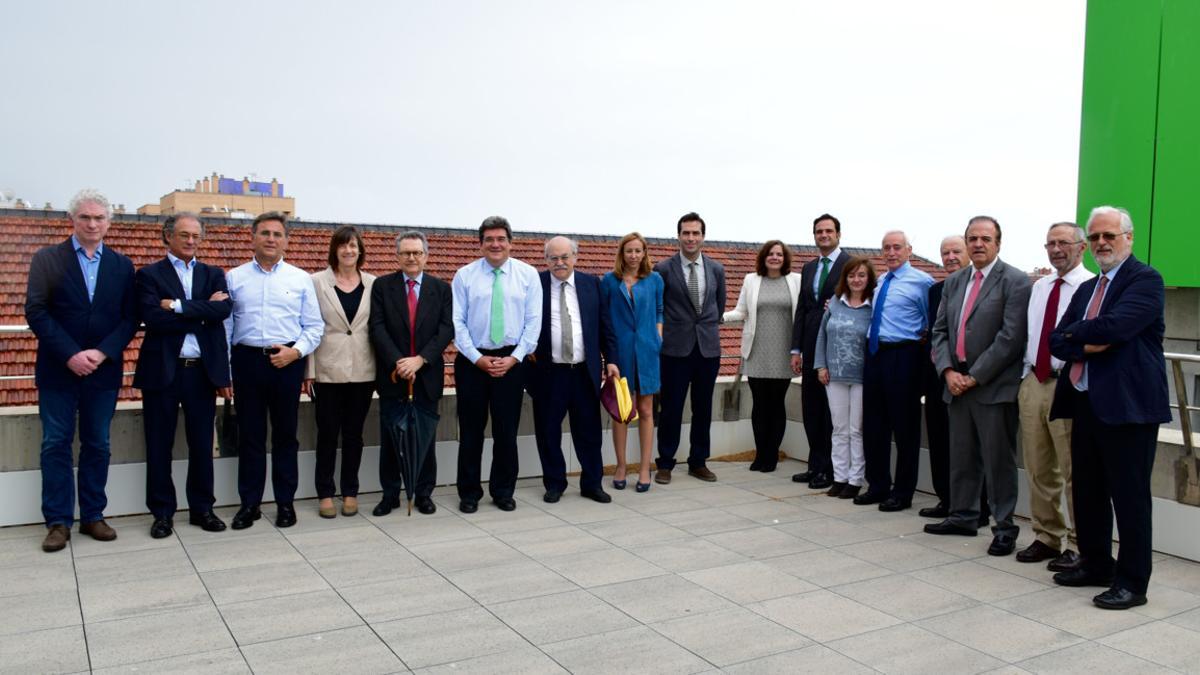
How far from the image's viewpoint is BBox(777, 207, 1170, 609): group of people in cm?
406

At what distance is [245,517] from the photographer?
17.5 ft

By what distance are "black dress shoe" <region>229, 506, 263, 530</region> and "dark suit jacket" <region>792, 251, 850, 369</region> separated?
371cm

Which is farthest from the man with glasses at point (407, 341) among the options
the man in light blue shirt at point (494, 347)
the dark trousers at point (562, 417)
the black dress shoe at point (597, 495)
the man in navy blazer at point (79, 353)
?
the man in navy blazer at point (79, 353)

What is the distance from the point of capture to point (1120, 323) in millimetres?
3975

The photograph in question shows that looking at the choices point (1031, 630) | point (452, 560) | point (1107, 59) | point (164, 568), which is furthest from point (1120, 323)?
point (1107, 59)

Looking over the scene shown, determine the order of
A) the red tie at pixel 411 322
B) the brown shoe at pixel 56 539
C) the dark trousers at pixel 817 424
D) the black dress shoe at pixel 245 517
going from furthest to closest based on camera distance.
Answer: the dark trousers at pixel 817 424 → the red tie at pixel 411 322 → the black dress shoe at pixel 245 517 → the brown shoe at pixel 56 539

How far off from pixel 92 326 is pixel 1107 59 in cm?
997

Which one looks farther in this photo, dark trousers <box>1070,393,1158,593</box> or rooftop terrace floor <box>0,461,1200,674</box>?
dark trousers <box>1070,393,1158,593</box>

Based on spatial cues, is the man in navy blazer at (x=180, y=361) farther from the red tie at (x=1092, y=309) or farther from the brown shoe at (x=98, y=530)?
the red tie at (x=1092, y=309)

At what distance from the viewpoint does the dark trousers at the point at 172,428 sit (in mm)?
5148

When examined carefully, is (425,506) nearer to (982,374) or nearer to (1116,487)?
(982,374)

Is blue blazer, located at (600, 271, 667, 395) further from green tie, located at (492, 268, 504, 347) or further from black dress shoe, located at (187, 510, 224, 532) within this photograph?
black dress shoe, located at (187, 510, 224, 532)

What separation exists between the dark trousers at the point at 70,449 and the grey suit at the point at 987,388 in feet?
15.0

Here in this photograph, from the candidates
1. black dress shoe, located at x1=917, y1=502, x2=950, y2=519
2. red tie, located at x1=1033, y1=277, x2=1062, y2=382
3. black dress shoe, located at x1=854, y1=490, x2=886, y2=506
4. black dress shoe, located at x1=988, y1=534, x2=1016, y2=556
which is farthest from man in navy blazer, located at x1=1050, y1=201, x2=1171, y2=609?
black dress shoe, located at x1=854, y1=490, x2=886, y2=506
